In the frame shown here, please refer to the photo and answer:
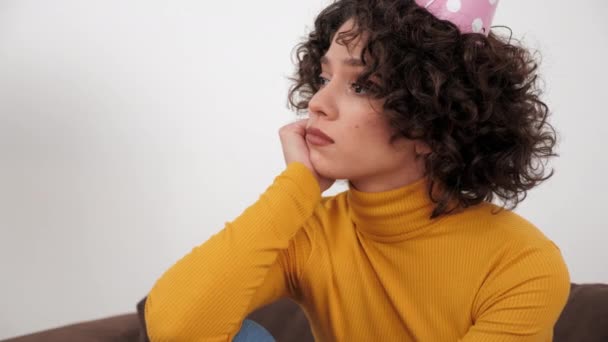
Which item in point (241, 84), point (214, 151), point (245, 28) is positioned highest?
point (245, 28)

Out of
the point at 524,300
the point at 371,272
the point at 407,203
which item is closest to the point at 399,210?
the point at 407,203

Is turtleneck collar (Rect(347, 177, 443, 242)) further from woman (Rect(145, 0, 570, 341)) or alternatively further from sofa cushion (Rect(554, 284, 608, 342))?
sofa cushion (Rect(554, 284, 608, 342))

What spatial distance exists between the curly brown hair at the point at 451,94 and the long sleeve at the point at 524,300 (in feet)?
0.55

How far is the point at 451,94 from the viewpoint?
1.37 meters

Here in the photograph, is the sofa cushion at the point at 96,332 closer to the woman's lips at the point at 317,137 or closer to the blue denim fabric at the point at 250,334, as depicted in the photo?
the blue denim fabric at the point at 250,334

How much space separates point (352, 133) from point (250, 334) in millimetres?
454

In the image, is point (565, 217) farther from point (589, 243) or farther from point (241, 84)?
point (241, 84)

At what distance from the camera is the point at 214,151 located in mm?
2568

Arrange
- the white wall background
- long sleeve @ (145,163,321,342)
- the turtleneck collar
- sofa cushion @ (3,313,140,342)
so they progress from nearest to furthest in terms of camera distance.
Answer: long sleeve @ (145,163,321,342)
the turtleneck collar
sofa cushion @ (3,313,140,342)
the white wall background

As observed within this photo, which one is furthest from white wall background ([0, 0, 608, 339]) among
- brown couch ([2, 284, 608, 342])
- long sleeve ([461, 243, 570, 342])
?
long sleeve ([461, 243, 570, 342])

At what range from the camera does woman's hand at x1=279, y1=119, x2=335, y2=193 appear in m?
1.44

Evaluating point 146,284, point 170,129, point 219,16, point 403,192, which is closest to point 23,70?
point 170,129

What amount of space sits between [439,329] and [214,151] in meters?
1.32

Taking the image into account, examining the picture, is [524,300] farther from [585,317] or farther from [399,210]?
[585,317]
